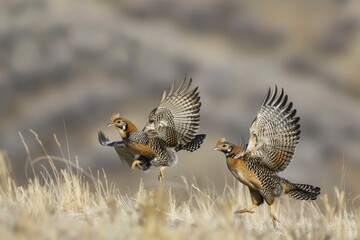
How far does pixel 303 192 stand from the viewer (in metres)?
6.42

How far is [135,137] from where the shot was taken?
6473mm

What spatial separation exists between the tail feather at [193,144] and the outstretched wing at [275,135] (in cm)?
58

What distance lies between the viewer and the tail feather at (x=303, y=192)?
20.9 ft

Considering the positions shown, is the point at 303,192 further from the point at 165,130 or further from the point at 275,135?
the point at 165,130

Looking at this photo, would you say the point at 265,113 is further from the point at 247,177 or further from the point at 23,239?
the point at 23,239

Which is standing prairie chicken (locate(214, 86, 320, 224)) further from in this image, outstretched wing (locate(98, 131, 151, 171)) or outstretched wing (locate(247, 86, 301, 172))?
outstretched wing (locate(98, 131, 151, 171))

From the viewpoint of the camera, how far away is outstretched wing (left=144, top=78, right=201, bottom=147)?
21.3 ft

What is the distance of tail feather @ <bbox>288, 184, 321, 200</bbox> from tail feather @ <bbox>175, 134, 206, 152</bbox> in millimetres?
721

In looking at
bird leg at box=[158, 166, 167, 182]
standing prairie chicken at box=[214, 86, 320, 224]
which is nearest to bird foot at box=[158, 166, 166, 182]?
bird leg at box=[158, 166, 167, 182]

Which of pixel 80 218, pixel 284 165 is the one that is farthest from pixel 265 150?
pixel 80 218

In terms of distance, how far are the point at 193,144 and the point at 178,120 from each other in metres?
0.24

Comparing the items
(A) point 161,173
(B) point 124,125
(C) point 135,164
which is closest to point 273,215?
(A) point 161,173

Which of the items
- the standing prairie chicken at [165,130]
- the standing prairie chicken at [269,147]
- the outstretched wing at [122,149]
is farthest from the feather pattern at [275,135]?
the outstretched wing at [122,149]

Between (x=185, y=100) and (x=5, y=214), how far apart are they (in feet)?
5.46
